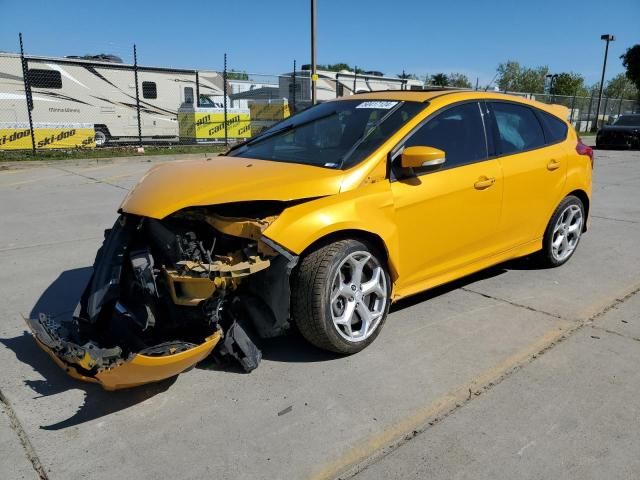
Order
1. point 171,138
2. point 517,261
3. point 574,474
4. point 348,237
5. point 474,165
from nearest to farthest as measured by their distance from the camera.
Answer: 1. point 574,474
2. point 348,237
3. point 474,165
4. point 517,261
5. point 171,138

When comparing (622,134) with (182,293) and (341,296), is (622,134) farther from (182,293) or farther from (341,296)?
(182,293)

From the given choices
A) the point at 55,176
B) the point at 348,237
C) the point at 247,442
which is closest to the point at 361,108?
the point at 348,237

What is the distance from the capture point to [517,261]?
5.29 m

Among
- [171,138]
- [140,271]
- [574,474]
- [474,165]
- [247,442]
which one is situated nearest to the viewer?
[574,474]

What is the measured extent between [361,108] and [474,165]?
951 millimetres

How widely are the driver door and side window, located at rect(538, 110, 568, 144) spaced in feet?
3.22

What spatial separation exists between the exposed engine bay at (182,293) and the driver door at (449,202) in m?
0.94

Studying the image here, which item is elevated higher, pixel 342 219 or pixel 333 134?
pixel 333 134

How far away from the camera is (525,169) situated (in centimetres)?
434

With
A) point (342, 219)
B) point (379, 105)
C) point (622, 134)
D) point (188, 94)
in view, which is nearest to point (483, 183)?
point (379, 105)

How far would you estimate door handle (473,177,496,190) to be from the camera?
Result: 3.90 metres

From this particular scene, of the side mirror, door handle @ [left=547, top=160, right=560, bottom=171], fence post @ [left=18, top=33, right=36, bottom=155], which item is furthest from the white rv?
the side mirror

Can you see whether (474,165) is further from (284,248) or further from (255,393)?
(255,393)

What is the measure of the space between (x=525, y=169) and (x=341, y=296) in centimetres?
210
